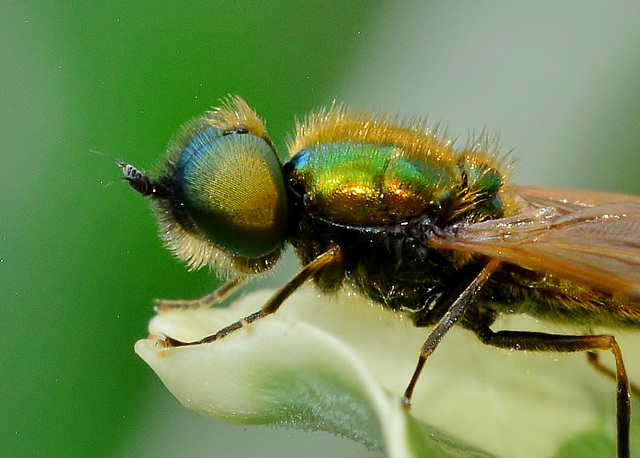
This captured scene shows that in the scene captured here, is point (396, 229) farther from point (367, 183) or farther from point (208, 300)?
point (208, 300)

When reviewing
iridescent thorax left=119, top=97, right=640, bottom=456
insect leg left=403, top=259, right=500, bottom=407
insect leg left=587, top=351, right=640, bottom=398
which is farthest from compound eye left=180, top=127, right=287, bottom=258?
insect leg left=587, top=351, right=640, bottom=398

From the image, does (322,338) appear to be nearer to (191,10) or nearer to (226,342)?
(226,342)

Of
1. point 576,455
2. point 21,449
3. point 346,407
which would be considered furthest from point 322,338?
point 21,449

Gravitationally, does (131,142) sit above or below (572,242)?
below

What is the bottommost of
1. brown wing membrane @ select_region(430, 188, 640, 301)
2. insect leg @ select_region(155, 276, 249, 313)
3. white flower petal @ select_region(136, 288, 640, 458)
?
insect leg @ select_region(155, 276, 249, 313)

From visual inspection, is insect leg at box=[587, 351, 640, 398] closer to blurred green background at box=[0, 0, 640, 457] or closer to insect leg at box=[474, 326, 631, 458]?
insect leg at box=[474, 326, 631, 458]

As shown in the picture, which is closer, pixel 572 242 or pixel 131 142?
pixel 572 242

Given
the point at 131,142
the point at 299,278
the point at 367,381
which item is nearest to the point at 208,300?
the point at 299,278
